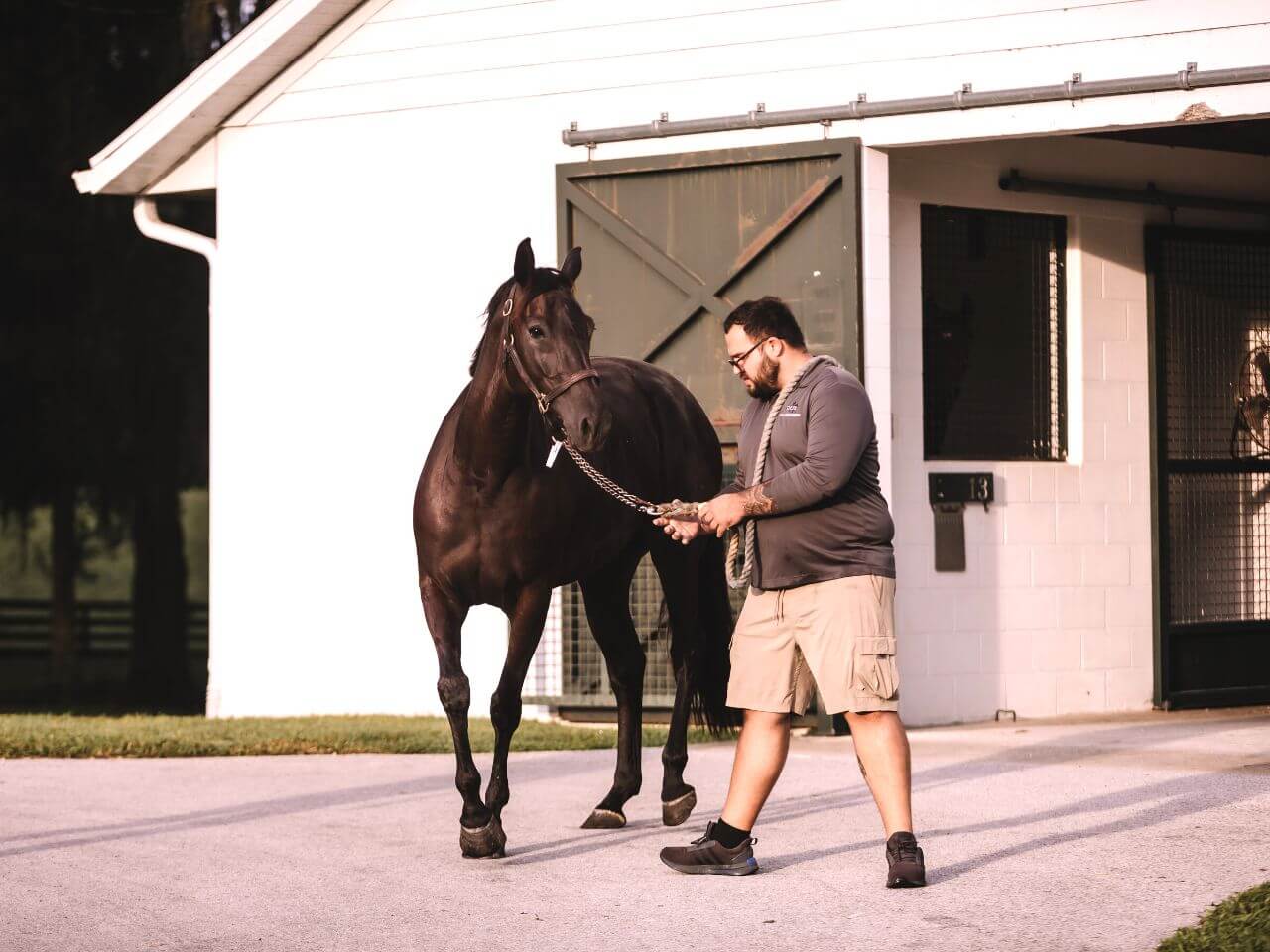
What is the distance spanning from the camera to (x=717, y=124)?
11141mm

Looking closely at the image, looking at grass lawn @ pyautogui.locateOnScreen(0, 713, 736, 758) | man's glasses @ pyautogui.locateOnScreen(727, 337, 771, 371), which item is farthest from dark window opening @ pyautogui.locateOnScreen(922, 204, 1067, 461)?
man's glasses @ pyautogui.locateOnScreen(727, 337, 771, 371)

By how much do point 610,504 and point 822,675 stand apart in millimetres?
1826

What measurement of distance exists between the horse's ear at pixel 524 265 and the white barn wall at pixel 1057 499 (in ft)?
17.0

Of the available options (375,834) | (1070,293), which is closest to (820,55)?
(1070,293)

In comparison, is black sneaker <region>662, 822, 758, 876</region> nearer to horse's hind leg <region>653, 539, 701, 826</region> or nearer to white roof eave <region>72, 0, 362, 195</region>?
horse's hind leg <region>653, 539, 701, 826</region>

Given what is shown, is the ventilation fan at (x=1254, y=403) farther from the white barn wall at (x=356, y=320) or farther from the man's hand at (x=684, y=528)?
the man's hand at (x=684, y=528)

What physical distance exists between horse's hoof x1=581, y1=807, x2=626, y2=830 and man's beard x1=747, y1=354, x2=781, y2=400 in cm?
201

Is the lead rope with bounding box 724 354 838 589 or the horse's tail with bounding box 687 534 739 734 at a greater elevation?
the lead rope with bounding box 724 354 838 589

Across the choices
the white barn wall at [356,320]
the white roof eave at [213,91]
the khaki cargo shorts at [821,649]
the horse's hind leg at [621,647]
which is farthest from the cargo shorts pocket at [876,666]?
the white roof eave at [213,91]

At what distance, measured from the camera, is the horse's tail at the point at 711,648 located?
8367 mm

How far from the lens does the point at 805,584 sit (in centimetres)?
618

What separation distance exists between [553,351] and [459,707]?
141cm

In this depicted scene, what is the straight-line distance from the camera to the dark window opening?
1176 centimetres

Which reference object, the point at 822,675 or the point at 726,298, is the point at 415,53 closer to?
the point at 726,298
